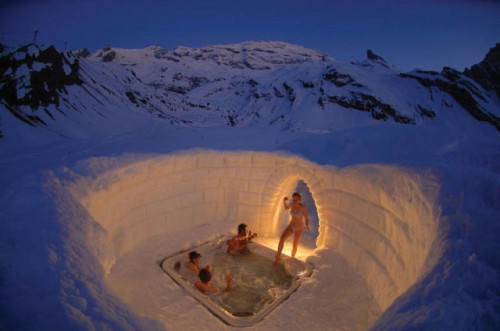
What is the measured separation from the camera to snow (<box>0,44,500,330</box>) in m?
1.94

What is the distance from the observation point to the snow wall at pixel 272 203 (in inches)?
141

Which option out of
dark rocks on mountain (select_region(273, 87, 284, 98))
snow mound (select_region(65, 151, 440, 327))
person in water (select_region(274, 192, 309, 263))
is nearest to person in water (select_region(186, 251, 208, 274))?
snow mound (select_region(65, 151, 440, 327))

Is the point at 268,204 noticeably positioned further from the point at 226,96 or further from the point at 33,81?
the point at 226,96

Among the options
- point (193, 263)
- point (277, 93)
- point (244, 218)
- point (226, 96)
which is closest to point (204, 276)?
point (193, 263)

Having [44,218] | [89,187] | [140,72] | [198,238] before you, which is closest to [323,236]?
[198,238]

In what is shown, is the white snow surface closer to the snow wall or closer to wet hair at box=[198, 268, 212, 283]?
the snow wall

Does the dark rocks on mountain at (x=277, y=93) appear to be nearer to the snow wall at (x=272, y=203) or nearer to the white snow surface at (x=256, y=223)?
the white snow surface at (x=256, y=223)

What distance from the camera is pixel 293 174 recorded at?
A: 19.8 feet

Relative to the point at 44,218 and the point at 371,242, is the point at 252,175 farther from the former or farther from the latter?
the point at 44,218

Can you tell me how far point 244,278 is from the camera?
16.0 feet

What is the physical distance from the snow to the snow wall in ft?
0.09

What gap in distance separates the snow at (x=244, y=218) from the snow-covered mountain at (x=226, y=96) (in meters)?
0.48

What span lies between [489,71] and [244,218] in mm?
41901

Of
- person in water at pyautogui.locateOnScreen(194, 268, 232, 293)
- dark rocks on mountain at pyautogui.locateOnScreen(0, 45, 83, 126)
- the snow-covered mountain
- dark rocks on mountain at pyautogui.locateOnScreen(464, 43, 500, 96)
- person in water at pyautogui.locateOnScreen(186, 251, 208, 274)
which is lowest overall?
person in water at pyautogui.locateOnScreen(194, 268, 232, 293)
